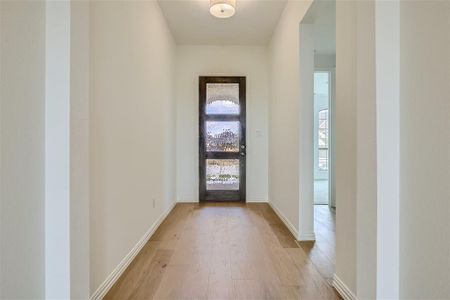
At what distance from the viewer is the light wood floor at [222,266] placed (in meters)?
1.75

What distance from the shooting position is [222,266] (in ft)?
6.97

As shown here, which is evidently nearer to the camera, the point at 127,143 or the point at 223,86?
the point at 127,143

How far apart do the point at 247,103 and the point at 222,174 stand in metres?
1.33

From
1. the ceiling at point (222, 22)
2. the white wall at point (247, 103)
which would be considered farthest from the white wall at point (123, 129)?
the white wall at point (247, 103)

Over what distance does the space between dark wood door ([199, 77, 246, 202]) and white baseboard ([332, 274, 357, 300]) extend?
2.90 meters
